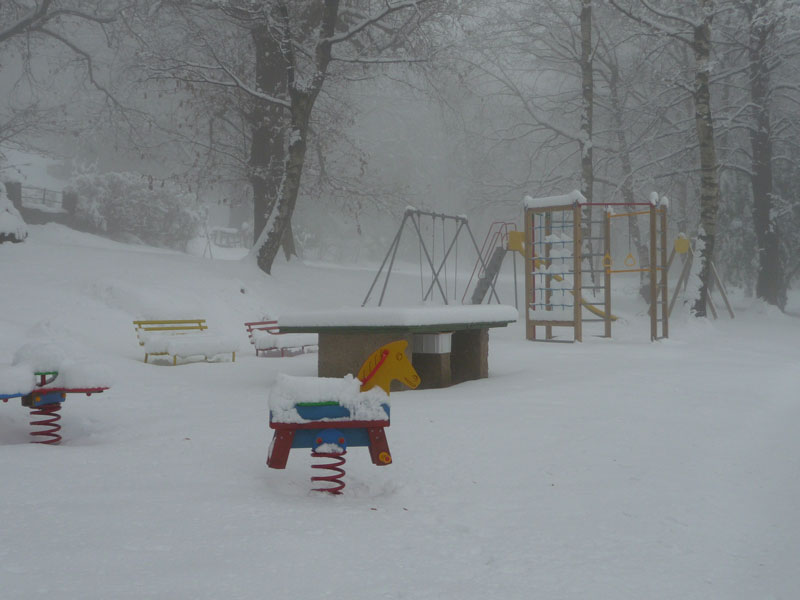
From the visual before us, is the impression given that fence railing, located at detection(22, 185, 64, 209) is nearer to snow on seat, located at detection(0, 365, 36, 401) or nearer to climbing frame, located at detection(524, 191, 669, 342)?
climbing frame, located at detection(524, 191, 669, 342)

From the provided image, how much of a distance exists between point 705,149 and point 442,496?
12.4 meters

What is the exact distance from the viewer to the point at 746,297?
2377cm

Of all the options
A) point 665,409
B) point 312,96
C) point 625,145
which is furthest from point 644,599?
point 625,145

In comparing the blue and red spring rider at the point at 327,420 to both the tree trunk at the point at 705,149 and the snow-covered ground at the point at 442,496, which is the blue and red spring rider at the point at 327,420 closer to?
the snow-covered ground at the point at 442,496

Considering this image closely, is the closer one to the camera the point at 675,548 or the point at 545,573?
the point at 545,573

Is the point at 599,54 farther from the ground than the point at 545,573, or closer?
farther from the ground

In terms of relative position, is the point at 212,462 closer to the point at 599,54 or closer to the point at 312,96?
the point at 312,96

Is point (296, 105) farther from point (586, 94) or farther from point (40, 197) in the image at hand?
point (40, 197)

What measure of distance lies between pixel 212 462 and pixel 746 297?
22.3 metres

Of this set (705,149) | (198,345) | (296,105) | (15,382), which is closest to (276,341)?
(198,345)

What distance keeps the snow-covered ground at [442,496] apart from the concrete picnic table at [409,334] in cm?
49

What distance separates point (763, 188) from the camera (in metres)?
19.1

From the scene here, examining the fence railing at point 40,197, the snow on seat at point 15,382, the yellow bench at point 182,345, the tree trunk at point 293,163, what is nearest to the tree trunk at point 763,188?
the tree trunk at point 293,163

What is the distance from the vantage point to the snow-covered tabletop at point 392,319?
7.67 meters
